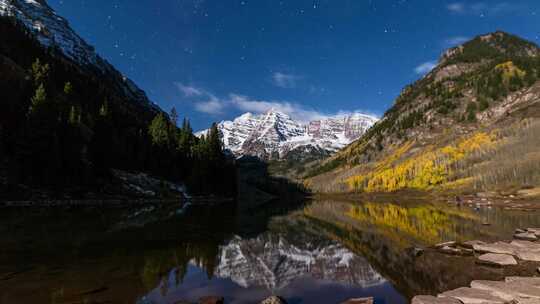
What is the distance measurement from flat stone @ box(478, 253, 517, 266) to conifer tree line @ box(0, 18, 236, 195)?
280 ft

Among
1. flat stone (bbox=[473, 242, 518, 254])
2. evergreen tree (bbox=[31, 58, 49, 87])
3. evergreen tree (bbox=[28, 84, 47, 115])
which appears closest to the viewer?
flat stone (bbox=[473, 242, 518, 254])

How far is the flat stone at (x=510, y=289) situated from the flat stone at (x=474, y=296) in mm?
358

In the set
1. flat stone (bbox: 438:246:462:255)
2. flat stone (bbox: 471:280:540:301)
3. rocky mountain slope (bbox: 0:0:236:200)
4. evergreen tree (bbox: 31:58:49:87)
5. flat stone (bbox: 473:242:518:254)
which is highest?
evergreen tree (bbox: 31:58:49:87)

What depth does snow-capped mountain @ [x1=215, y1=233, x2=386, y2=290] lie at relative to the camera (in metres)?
19.7

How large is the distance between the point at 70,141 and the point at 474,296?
96560 mm

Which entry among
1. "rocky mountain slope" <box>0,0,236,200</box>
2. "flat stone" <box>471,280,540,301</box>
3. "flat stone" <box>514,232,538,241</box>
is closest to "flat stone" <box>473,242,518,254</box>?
"flat stone" <box>514,232,538,241</box>

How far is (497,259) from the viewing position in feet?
68.1

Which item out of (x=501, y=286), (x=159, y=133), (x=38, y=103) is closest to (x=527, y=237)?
(x=501, y=286)

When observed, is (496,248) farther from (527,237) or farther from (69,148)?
(69,148)

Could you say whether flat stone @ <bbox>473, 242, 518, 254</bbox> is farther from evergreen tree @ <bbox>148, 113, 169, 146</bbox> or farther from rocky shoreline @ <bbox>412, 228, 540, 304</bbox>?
evergreen tree @ <bbox>148, 113, 169, 146</bbox>

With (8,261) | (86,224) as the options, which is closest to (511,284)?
(8,261)

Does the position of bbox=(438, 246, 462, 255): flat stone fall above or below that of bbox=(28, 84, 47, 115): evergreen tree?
below

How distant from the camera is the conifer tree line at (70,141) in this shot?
76.9 meters

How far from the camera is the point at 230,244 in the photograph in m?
31.8
